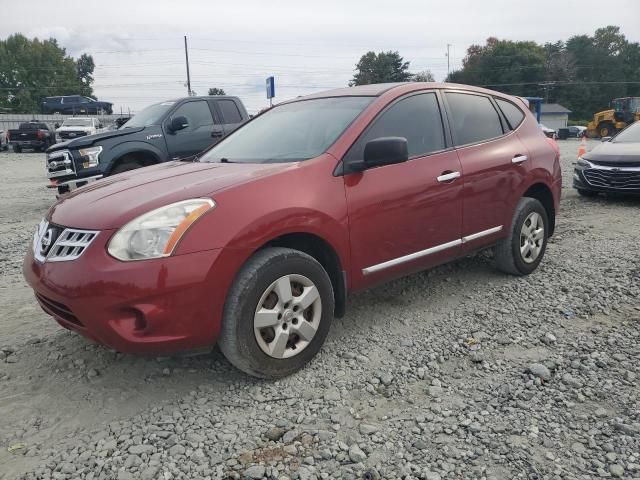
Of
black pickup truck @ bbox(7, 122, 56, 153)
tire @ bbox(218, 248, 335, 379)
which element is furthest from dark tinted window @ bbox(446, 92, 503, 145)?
black pickup truck @ bbox(7, 122, 56, 153)

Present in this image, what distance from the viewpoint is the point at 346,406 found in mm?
2756

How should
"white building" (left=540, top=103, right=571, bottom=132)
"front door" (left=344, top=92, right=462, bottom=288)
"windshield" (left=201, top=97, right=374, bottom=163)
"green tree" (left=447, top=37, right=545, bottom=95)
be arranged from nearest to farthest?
"front door" (left=344, top=92, right=462, bottom=288) < "windshield" (left=201, top=97, right=374, bottom=163) < "white building" (left=540, top=103, right=571, bottom=132) < "green tree" (left=447, top=37, right=545, bottom=95)

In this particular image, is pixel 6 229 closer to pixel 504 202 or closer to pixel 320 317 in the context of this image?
pixel 320 317

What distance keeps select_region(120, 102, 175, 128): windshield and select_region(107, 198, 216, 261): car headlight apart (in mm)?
6286

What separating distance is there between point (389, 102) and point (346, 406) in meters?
2.10

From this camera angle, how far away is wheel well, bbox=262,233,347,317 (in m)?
3.10

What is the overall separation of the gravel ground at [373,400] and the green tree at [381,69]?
74.5 meters

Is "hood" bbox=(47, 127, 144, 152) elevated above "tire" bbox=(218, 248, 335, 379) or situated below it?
above

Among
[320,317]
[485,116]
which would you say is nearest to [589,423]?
[320,317]

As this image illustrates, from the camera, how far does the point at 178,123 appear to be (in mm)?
8078

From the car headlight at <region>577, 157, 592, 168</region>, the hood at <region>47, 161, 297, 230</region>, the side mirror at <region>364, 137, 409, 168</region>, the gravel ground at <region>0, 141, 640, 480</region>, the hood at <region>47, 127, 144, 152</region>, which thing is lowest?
the gravel ground at <region>0, 141, 640, 480</region>

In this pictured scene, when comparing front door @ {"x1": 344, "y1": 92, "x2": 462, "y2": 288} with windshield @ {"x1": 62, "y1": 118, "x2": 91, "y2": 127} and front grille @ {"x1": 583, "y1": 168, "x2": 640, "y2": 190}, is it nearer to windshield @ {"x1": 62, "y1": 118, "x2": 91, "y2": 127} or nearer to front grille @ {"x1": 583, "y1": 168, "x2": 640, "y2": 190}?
front grille @ {"x1": 583, "y1": 168, "x2": 640, "y2": 190}

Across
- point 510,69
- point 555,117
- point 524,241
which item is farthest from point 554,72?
point 524,241

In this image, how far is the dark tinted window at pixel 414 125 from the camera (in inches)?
141
